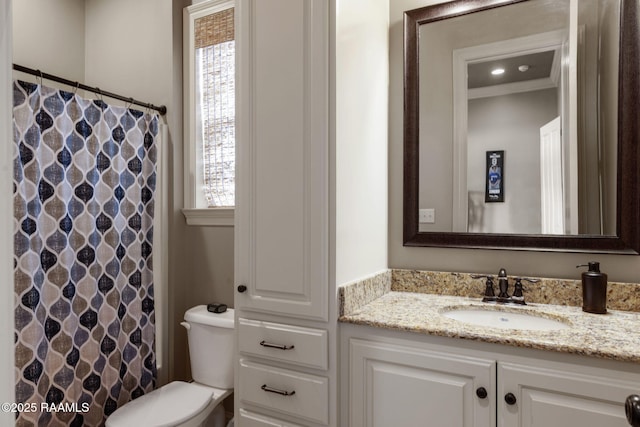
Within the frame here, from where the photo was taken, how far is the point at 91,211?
75.6 inches

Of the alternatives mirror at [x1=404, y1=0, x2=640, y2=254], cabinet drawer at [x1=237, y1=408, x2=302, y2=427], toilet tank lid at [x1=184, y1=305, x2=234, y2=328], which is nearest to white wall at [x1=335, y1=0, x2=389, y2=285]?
mirror at [x1=404, y1=0, x2=640, y2=254]

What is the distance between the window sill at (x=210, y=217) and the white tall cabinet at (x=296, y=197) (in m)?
0.71

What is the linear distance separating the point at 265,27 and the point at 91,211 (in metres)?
1.24

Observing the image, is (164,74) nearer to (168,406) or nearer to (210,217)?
(210,217)

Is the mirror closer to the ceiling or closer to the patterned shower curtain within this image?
the ceiling

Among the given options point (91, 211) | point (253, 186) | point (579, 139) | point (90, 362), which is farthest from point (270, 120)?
point (90, 362)

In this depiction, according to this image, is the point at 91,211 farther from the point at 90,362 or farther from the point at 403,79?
the point at 403,79

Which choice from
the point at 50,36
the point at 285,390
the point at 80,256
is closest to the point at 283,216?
the point at 285,390

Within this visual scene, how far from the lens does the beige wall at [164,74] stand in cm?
228

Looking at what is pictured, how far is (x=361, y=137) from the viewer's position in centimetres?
158

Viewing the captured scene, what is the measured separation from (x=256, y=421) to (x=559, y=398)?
41.5 inches

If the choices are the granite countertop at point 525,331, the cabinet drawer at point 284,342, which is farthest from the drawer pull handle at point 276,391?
the granite countertop at point 525,331

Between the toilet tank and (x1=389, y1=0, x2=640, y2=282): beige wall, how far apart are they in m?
0.91

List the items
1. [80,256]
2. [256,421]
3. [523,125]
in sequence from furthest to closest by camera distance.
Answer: [80,256], [523,125], [256,421]
